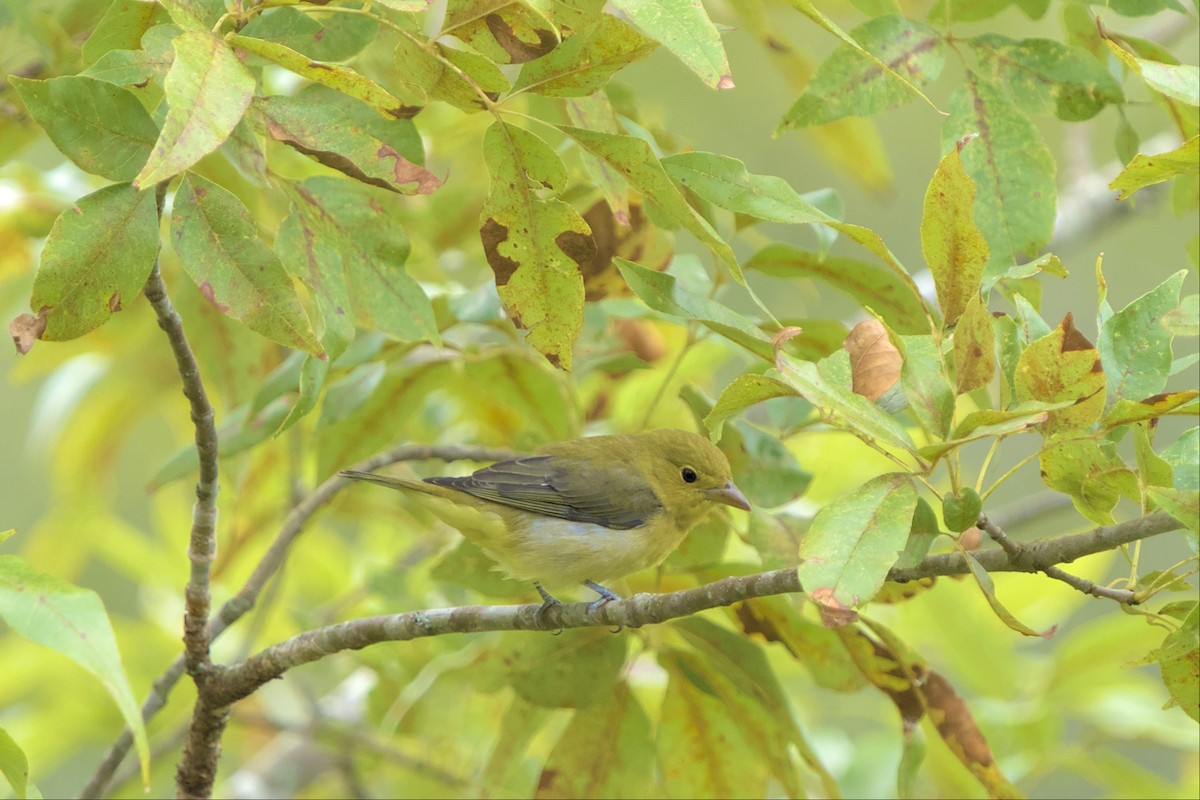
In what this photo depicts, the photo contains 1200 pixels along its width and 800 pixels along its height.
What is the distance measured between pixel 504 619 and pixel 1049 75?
126 centimetres

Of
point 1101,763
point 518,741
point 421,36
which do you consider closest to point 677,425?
point 518,741

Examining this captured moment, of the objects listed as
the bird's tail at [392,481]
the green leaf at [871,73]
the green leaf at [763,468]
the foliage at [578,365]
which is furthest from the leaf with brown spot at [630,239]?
the bird's tail at [392,481]

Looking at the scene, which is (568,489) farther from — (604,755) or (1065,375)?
(1065,375)

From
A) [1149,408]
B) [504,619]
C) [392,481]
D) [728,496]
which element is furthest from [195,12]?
[728,496]

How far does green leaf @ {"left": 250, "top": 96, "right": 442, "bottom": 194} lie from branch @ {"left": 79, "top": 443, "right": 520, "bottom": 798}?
106 centimetres

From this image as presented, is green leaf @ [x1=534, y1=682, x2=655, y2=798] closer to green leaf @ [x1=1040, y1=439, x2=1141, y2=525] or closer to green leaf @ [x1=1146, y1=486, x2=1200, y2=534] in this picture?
green leaf @ [x1=1040, y1=439, x2=1141, y2=525]

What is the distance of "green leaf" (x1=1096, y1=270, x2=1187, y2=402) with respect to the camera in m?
1.51

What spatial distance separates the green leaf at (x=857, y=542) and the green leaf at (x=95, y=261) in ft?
2.81

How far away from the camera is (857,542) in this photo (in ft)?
4.42

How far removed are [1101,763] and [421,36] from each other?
8.01ft

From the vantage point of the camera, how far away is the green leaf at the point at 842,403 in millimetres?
1339

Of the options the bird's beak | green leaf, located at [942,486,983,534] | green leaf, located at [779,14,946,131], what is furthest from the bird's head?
green leaf, located at [942,486,983,534]

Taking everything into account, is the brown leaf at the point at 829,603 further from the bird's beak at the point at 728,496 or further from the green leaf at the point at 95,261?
the bird's beak at the point at 728,496

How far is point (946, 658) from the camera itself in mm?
3480
